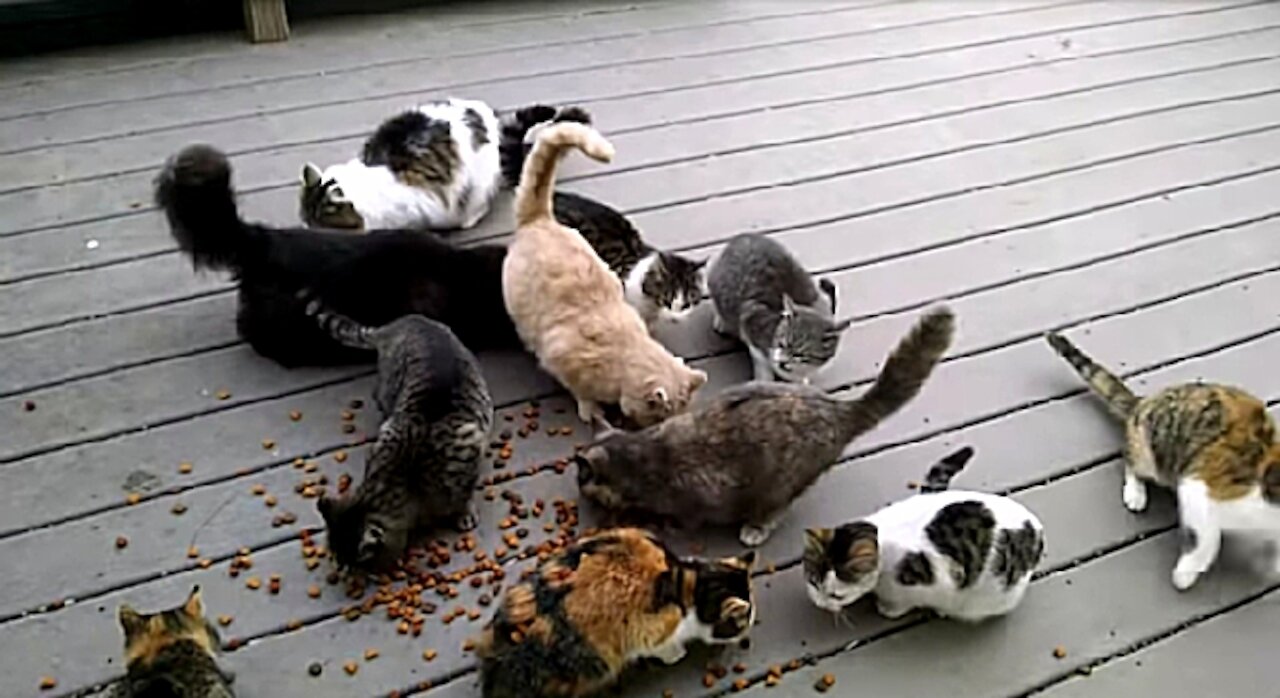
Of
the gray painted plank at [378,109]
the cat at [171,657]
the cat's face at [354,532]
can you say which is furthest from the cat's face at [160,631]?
the gray painted plank at [378,109]

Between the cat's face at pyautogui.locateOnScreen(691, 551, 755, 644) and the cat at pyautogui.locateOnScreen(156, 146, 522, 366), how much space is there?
837 mm

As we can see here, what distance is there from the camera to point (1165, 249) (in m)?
3.03

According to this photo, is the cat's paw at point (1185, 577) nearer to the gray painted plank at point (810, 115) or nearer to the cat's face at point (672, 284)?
the cat's face at point (672, 284)

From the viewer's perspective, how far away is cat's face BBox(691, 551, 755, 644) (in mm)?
1813

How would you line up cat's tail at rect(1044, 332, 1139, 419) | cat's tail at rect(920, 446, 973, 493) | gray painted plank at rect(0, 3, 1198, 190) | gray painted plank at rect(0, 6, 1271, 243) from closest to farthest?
cat's tail at rect(920, 446, 973, 493) < cat's tail at rect(1044, 332, 1139, 419) < gray painted plank at rect(0, 6, 1271, 243) < gray painted plank at rect(0, 3, 1198, 190)

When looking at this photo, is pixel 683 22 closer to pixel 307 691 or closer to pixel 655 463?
Answer: pixel 655 463

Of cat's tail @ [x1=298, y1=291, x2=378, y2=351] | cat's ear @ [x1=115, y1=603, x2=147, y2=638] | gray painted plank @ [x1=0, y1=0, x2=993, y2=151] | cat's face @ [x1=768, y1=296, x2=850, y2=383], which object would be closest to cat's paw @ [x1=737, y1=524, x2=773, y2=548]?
cat's face @ [x1=768, y1=296, x2=850, y2=383]

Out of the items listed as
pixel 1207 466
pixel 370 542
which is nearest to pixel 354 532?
pixel 370 542

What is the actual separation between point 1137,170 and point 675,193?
4.24ft

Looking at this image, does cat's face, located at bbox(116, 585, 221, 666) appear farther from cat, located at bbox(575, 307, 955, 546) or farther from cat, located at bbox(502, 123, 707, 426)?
cat, located at bbox(502, 123, 707, 426)

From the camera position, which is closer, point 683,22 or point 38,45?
point 38,45

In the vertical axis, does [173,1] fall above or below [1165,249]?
above

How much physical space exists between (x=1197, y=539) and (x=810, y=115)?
1.84m

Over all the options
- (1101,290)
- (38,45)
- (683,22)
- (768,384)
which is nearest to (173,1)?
(38,45)
